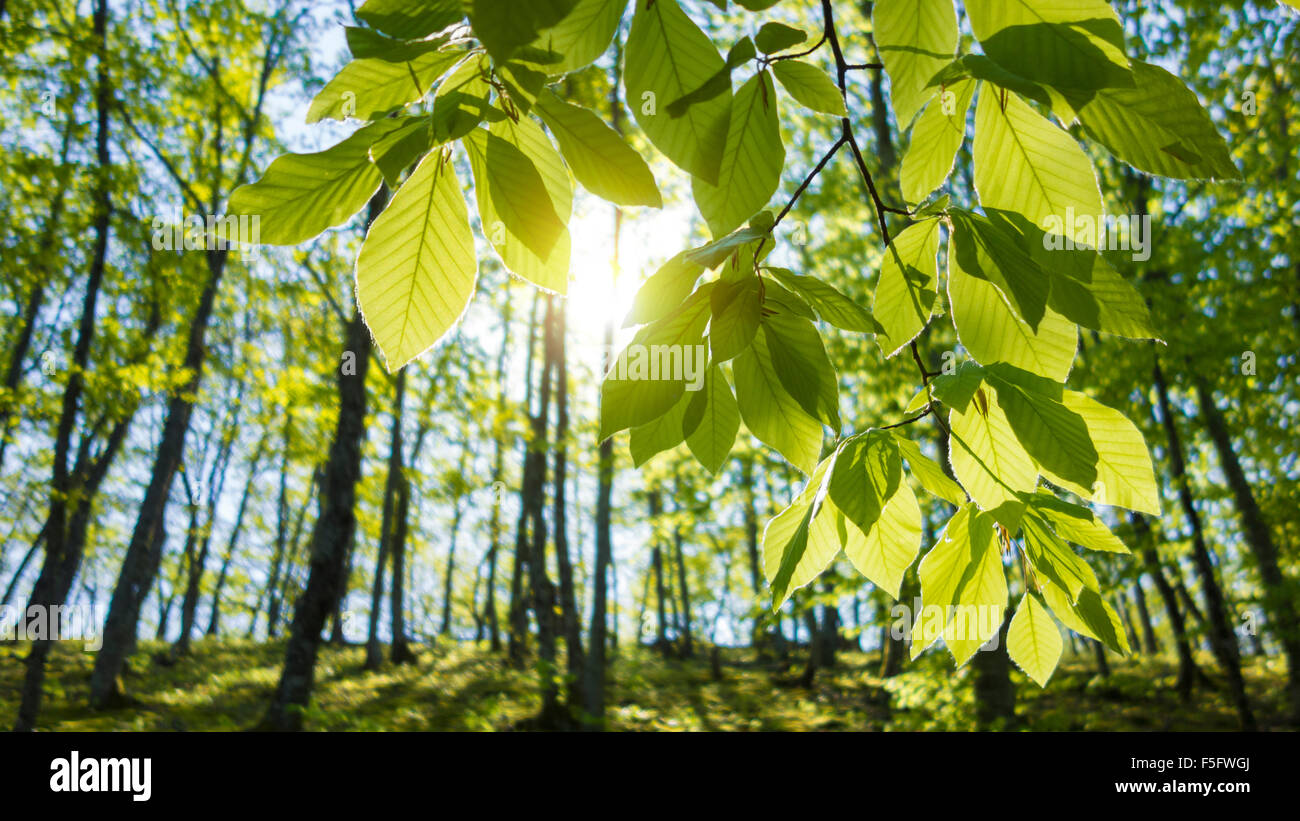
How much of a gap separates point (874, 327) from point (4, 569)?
31.4 meters

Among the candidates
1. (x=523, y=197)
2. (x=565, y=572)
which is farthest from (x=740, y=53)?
(x=565, y=572)

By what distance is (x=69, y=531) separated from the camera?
779cm

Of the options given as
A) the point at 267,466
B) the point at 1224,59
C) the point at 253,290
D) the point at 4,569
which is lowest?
the point at 4,569

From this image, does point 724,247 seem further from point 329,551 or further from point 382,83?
point 329,551

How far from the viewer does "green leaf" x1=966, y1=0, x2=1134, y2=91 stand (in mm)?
573

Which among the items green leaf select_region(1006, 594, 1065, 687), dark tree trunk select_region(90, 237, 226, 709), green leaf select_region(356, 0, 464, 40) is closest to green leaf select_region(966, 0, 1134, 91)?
green leaf select_region(356, 0, 464, 40)

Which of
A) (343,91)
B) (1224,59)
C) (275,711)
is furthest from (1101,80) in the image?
(1224,59)

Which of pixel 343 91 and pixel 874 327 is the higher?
pixel 343 91

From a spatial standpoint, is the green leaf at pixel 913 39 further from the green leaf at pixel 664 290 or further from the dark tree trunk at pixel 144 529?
the dark tree trunk at pixel 144 529

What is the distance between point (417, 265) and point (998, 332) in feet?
2.21

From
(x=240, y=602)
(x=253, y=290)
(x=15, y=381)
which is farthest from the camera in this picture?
(x=240, y=602)

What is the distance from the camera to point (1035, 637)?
1006 millimetres

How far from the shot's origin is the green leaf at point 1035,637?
0.99 metres

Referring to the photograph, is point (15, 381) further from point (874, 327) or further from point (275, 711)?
point (874, 327)
